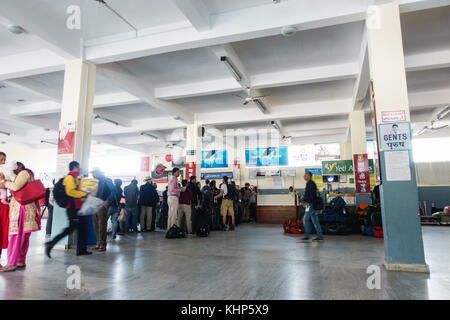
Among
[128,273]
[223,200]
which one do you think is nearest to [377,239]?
[223,200]

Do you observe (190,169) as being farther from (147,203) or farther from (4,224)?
(4,224)

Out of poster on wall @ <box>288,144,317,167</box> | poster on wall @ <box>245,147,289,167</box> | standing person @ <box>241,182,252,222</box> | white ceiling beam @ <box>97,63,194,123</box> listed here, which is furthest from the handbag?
poster on wall @ <box>288,144,317,167</box>

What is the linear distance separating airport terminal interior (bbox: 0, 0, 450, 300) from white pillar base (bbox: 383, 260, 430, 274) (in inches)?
1.1

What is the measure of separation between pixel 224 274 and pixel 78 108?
434 cm

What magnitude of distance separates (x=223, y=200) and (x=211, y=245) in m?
2.74

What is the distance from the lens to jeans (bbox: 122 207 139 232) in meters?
7.49

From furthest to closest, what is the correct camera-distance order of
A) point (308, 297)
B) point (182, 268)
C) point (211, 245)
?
point (211, 245) < point (182, 268) < point (308, 297)

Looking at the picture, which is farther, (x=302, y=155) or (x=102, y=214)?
(x=302, y=155)

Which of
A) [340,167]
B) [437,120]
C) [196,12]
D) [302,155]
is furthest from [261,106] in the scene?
[437,120]

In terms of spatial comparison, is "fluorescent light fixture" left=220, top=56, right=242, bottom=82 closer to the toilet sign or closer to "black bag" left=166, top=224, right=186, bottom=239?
the toilet sign

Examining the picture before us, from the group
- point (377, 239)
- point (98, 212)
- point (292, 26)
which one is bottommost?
point (377, 239)

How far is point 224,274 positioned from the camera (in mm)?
3309
